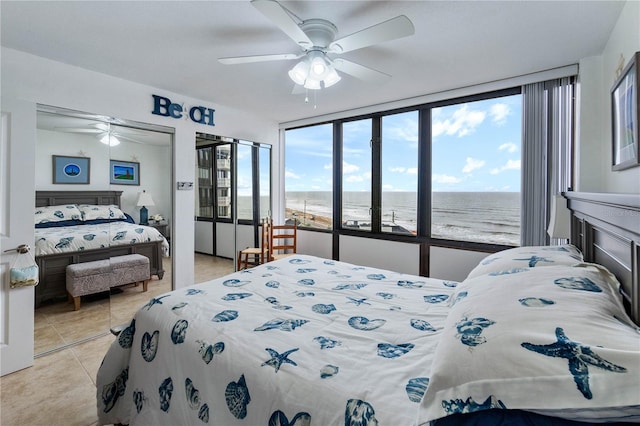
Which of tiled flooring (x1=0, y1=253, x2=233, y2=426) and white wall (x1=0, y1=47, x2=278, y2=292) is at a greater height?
white wall (x1=0, y1=47, x2=278, y2=292)

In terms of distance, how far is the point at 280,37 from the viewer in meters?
2.19

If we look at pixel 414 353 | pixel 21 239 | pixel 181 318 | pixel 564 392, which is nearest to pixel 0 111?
pixel 21 239

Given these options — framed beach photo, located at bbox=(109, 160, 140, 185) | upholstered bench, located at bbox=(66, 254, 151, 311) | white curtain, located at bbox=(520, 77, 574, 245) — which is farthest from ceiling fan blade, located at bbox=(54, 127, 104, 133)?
white curtain, located at bbox=(520, 77, 574, 245)

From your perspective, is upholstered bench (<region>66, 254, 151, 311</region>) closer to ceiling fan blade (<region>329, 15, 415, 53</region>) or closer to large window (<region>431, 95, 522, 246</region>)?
ceiling fan blade (<region>329, 15, 415, 53</region>)

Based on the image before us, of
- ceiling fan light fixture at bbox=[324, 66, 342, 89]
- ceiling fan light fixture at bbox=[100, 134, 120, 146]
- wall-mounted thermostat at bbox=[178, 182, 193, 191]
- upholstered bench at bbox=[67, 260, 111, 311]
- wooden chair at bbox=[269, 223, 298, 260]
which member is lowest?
upholstered bench at bbox=[67, 260, 111, 311]

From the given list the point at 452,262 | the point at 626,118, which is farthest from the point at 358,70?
the point at 452,262

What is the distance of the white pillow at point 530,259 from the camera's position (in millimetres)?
1427

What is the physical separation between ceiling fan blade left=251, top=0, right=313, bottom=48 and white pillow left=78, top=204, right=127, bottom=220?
250 centimetres

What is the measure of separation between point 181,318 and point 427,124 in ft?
10.8

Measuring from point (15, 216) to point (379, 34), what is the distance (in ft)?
9.33

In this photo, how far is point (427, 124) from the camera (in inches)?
141

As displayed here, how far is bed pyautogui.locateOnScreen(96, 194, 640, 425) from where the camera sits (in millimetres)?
694

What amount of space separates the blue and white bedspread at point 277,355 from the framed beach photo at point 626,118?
120 cm

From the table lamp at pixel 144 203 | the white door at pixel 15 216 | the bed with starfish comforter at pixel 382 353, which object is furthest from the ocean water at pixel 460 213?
the white door at pixel 15 216
